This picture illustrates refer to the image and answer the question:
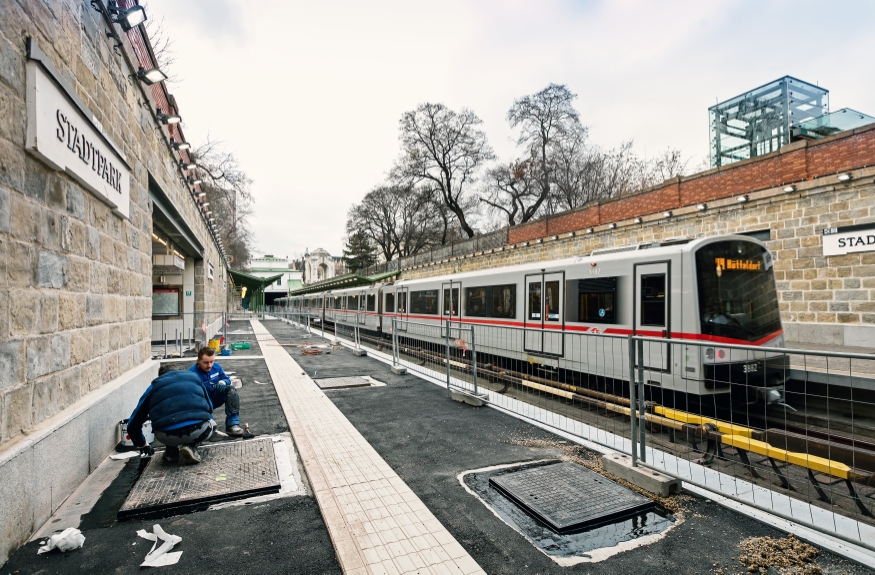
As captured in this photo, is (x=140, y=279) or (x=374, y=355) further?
(x=374, y=355)

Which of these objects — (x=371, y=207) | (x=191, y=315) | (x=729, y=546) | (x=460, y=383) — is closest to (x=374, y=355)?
(x=460, y=383)

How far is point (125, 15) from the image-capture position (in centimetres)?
554

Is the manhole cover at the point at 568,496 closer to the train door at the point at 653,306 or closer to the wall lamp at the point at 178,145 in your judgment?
the train door at the point at 653,306

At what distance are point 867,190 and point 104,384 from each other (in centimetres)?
1531

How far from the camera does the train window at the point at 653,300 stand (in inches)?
315

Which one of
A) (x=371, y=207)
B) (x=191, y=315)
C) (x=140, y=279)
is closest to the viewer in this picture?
(x=140, y=279)

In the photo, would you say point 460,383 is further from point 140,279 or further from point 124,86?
point 124,86

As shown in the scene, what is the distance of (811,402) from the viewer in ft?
23.5

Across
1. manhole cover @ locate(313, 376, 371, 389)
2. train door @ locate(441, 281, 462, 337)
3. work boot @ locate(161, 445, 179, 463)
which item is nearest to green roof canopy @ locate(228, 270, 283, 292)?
train door @ locate(441, 281, 462, 337)

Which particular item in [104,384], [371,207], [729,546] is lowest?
[729,546]

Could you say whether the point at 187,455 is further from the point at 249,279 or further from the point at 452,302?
the point at 249,279

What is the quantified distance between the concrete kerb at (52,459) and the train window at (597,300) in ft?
26.4

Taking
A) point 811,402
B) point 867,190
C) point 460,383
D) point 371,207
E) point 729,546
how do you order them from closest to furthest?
point 729,546 → point 811,402 → point 460,383 → point 867,190 → point 371,207

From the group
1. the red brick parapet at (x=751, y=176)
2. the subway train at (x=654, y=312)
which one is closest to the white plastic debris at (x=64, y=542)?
the subway train at (x=654, y=312)
